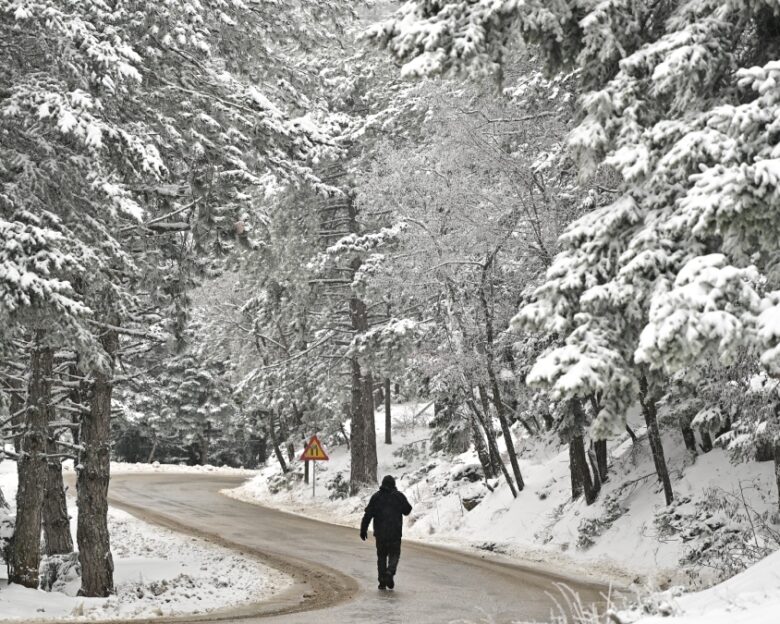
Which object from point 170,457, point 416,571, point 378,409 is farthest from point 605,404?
point 170,457

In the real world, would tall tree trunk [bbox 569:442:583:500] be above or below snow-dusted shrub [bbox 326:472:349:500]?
above

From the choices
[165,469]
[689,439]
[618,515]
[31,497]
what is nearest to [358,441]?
[618,515]

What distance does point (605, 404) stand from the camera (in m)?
6.75

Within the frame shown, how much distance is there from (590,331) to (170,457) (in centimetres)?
5346

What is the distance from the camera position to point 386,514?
40.3 feet

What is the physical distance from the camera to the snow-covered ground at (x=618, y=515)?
12375mm

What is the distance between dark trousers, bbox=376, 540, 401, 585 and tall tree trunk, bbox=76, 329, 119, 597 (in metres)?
3.97

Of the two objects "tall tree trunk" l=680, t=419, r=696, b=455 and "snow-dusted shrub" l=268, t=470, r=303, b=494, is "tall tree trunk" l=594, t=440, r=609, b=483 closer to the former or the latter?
"tall tree trunk" l=680, t=419, r=696, b=455

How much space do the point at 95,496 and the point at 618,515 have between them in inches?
363

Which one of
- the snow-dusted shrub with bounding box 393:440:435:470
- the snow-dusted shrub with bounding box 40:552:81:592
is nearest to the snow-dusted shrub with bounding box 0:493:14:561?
the snow-dusted shrub with bounding box 40:552:81:592

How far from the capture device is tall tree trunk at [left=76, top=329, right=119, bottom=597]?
1207cm

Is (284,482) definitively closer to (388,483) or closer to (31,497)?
(388,483)

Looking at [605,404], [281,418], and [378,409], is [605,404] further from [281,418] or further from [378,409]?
[378,409]

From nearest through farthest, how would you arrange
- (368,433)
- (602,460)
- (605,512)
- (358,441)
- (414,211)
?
1. (605,512)
2. (602,460)
3. (414,211)
4. (358,441)
5. (368,433)
